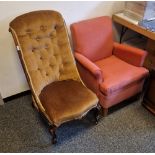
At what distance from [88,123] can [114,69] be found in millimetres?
644

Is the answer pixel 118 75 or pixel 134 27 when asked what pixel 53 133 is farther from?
pixel 134 27

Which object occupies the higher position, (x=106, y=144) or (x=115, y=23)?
(x=115, y=23)

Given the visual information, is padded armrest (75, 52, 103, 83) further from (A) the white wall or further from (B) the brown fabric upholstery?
(A) the white wall

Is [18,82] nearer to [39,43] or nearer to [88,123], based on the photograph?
[39,43]

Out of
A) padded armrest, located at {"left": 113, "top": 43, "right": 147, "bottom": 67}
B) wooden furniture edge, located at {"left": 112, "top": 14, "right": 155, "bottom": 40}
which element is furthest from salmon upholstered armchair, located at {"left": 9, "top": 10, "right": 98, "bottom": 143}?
wooden furniture edge, located at {"left": 112, "top": 14, "right": 155, "bottom": 40}

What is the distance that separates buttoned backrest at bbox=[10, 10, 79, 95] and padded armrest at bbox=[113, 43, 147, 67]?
643 mm

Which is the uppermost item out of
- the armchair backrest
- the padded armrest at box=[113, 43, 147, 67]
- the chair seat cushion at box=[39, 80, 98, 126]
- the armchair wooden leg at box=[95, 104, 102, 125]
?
the armchair backrest

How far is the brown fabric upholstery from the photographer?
174cm

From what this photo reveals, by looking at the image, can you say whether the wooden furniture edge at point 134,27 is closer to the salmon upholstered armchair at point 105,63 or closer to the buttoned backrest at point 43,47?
the salmon upholstered armchair at point 105,63

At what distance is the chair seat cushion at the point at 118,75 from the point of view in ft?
6.31

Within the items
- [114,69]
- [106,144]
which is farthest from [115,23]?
[106,144]

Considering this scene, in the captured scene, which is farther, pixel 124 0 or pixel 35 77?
pixel 124 0

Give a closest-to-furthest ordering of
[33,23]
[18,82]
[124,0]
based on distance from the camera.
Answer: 1. [33,23]
2. [18,82]
3. [124,0]

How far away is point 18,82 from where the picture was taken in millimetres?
2291
